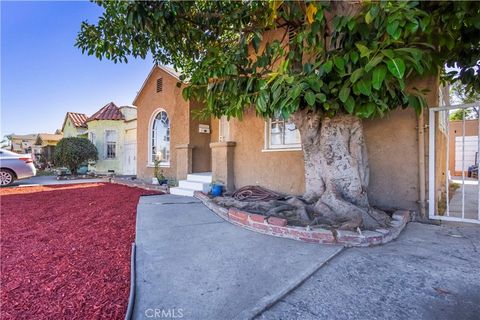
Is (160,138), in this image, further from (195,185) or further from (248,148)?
(248,148)

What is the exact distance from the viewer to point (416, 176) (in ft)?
14.9

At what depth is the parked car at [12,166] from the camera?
33.3ft

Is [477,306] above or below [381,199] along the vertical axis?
below

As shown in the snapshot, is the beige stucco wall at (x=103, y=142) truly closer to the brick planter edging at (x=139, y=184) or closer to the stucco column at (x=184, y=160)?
the brick planter edging at (x=139, y=184)

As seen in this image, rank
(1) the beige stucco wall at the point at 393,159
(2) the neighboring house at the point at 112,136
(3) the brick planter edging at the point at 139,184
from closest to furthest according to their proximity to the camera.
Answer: (1) the beige stucco wall at the point at 393,159 → (3) the brick planter edging at the point at 139,184 → (2) the neighboring house at the point at 112,136

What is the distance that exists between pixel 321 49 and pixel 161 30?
124 inches

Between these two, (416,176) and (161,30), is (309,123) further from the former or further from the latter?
(161,30)

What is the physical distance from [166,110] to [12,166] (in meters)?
7.14

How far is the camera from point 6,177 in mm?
10266

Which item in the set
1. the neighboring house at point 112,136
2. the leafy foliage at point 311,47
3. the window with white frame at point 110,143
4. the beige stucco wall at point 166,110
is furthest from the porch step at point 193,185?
the window with white frame at point 110,143

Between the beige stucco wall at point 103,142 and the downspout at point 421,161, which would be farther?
the beige stucco wall at point 103,142

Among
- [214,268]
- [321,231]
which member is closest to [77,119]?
[214,268]

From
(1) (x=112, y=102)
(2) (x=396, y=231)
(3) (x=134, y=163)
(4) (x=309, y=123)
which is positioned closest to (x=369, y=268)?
(2) (x=396, y=231)

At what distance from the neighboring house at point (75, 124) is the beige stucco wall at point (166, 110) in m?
10.6
